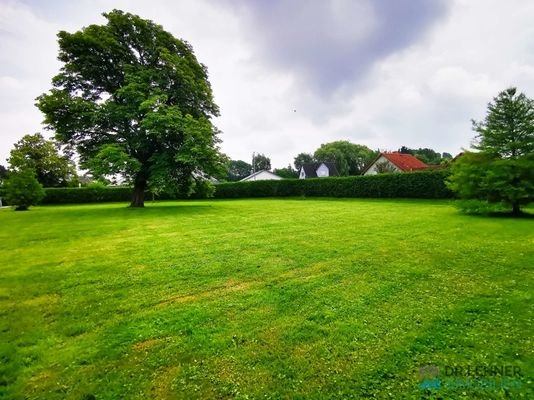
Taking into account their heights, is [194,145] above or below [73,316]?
above

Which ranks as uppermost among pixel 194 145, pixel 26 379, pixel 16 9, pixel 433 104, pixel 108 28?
pixel 108 28

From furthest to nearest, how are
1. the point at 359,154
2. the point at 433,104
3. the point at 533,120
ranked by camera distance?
the point at 359,154
the point at 433,104
the point at 533,120

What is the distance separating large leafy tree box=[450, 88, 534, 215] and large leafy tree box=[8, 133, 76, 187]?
161 feet

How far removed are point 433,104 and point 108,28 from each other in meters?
23.7

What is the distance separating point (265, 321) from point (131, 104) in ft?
62.9

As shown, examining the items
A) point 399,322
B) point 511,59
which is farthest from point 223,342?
point 511,59

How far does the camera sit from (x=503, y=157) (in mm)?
14430

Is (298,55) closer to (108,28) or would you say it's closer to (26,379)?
(108,28)

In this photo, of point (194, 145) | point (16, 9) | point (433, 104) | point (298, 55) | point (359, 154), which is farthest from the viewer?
point (359, 154)

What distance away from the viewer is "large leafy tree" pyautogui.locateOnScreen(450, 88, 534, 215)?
13.5m

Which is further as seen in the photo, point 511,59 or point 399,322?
point 511,59

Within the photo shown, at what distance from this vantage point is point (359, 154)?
72375 mm

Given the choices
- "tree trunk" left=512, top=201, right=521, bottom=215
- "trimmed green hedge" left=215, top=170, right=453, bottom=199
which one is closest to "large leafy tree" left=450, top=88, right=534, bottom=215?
"tree trunk" left=512, top=201, right=521, bottom=215

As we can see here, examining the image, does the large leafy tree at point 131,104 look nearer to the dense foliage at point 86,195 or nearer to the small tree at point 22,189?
the small tree at point 22,189
